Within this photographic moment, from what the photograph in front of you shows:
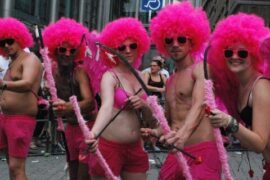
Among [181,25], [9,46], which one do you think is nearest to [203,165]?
[181,25]

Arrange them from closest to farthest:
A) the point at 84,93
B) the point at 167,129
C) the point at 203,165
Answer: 1. the point at 167,129
2. the point at 203,165
3. the point at 84,93

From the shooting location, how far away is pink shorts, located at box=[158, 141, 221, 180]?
3906mm

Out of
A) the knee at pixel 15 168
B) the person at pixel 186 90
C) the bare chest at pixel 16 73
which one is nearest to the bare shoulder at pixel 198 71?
the person at pixel 186 90

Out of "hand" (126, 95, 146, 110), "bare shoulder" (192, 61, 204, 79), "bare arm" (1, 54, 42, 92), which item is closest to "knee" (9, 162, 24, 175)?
"bare arm" (1, 54, 42, 92)

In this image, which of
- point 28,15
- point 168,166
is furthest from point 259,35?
point 28,15

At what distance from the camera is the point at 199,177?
388cm

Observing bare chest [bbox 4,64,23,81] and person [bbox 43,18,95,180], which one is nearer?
person [bbox 43,18,95,180]

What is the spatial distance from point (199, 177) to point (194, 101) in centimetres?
50

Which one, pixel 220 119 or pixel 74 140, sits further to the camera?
pixel 74 140

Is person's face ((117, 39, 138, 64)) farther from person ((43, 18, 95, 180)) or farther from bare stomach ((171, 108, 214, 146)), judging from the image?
bare stomach ((171, 108, 214, 146))

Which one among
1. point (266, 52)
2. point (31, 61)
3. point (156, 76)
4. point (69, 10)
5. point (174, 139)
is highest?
point (69, 10)

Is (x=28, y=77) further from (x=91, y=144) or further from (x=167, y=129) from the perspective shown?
(x=167, y=129)

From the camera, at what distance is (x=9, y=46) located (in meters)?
5.80

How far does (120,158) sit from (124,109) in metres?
0.38
